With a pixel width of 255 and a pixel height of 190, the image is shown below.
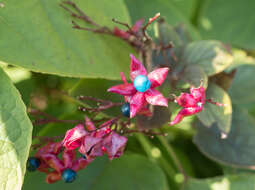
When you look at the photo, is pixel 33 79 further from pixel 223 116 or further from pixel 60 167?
pixel 223 116

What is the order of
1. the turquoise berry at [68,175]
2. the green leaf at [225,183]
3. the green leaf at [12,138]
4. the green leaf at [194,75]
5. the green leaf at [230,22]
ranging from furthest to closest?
1. the green leaf at [230,22]
2. the green leaf at [225,183]
3. the green leaf at [194,75]
4. the turquoise berry at [68,175]
5. the green leaf at [12,138]

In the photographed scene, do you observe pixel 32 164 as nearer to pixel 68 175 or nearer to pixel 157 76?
pixel 68 175

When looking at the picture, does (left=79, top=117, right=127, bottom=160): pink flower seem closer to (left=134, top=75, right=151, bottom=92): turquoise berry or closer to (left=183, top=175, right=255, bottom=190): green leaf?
(left=134, top=75, right=151, bottom=92): turquoise berry

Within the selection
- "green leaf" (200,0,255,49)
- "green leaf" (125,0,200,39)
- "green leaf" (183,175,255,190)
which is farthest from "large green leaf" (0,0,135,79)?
"green leaf" (200,0,255,49)

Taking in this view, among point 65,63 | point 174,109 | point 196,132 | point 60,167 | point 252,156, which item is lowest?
point 252,156

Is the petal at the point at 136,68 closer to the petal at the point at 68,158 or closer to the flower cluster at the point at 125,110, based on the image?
the flower cluster at the point at 125,110

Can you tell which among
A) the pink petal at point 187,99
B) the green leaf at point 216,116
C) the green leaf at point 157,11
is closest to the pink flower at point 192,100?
→ the pink petal at point 187,99

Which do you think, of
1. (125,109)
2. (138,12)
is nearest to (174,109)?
(125,109)
